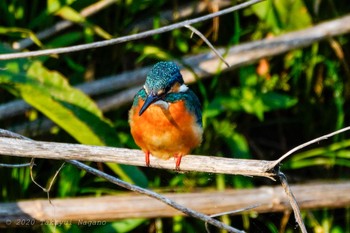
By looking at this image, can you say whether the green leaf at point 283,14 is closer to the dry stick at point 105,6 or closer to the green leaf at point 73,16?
the dry stick at point 105,6

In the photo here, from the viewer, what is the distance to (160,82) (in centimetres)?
308

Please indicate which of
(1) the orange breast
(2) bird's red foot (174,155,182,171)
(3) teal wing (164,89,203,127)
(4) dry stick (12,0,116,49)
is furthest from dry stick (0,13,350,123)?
(2) bird's red foot (174,155,182,171)

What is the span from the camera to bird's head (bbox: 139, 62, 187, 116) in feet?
10.0

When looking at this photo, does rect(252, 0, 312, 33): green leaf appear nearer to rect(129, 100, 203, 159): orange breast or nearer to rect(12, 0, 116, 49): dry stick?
rect(12, 0, 116, 49): dry stick

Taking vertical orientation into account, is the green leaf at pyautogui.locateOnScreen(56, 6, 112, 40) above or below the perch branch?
above

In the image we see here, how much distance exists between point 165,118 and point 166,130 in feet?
0.16

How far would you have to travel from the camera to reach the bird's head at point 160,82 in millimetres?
3059

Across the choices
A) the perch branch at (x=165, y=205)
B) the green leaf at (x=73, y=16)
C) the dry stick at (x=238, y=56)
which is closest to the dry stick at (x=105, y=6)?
the green leaf at (x=73, y=16)

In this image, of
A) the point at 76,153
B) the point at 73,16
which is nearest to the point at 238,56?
the point at 73,16

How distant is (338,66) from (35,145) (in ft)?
7.91

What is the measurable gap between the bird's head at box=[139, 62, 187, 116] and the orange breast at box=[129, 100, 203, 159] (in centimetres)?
7

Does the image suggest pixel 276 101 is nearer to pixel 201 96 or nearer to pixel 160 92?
pixel 201 96

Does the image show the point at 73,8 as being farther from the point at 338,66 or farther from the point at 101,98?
the point at 338,66

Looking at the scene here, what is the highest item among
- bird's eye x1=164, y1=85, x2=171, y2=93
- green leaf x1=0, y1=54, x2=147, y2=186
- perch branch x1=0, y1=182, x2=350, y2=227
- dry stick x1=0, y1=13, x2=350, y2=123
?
dry stick x1=0, y1=13, x2=350, y2=123
